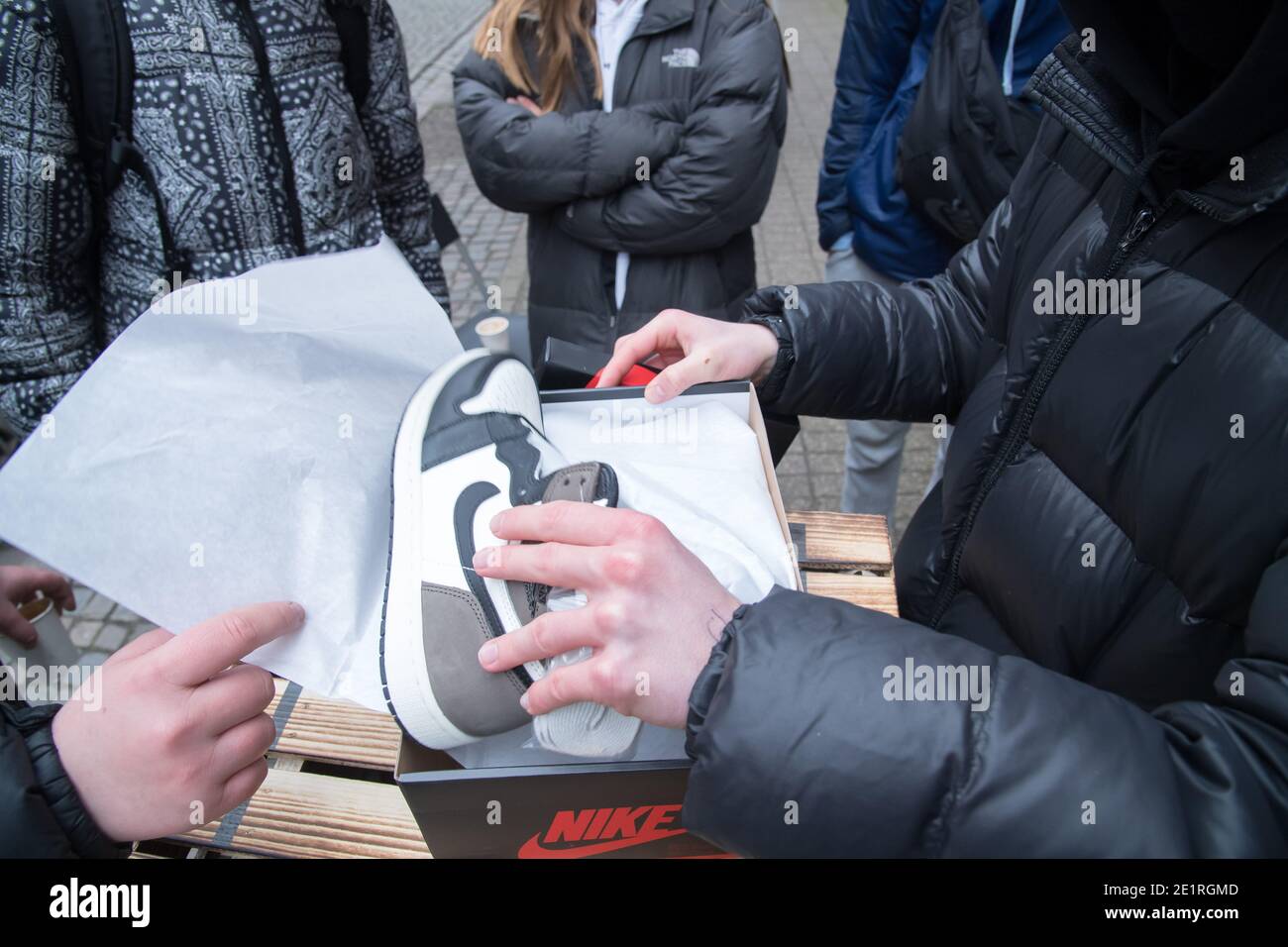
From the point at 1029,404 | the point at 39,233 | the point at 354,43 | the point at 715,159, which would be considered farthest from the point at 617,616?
the point at 715,159

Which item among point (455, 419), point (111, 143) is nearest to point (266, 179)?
point (111, 143)

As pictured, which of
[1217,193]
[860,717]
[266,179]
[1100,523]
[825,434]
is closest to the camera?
[860,717]

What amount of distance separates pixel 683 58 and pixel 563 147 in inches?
17.8

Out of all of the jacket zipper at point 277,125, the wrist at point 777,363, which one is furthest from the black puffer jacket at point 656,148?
the wrist at point 777,363

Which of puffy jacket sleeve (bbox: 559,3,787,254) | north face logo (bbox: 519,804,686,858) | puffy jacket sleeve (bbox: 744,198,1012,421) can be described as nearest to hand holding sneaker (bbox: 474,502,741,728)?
north face logo (bbox: 519,804,686,858)

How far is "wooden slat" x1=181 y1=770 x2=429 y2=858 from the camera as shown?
0.97 metres

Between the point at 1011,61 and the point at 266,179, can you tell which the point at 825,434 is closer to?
the point at 1011,61

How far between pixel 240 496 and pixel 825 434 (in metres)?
3.28

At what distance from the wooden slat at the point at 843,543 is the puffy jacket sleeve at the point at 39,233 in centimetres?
149

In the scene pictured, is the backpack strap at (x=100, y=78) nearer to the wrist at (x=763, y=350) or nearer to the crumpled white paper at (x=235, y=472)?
the crumpled white paper at (x=235, y=472)

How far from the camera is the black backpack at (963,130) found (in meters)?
2.09

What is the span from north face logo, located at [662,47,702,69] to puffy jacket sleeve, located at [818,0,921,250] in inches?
21.0

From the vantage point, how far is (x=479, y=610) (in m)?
0.84

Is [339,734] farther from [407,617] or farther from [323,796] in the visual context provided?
[407,617]
